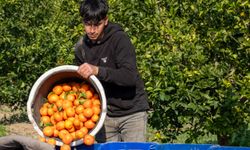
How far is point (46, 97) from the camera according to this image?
4.00m

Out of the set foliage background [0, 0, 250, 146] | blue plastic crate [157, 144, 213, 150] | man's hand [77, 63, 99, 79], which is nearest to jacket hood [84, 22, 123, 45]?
man's hand [77, 63, 99, 79]

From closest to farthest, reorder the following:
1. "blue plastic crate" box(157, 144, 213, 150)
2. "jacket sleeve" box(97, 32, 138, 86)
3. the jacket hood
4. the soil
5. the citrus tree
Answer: "blue plastic crate" box(157, 144, 213, 150), "jacket sleeve" box(97, 32, 138, 86), the jacket hood, the citrus tree, the soil

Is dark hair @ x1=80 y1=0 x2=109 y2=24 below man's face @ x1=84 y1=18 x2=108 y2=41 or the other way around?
the other way around

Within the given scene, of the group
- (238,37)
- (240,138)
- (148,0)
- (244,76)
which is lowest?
(240,138)

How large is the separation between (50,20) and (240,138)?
501 cm

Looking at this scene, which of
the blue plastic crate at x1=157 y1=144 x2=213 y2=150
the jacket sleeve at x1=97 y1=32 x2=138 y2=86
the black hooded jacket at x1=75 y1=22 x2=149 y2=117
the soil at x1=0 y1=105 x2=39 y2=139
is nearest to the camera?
the blue plastic crate at x1=157 y1=144 x2=213 y2=150

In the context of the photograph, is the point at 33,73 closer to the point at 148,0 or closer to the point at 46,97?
the point at 148,0

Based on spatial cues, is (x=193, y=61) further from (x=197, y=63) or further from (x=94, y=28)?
(x=94, y=28)

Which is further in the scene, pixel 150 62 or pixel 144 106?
pixel 150 62

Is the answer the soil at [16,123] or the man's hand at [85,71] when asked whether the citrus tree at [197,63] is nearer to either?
the man's hand at [85,71]

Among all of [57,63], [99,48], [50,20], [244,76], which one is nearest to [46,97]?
[99,48]

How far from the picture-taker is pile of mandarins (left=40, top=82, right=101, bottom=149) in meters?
3.68

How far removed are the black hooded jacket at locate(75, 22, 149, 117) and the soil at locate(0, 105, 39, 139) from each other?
6.31 meters

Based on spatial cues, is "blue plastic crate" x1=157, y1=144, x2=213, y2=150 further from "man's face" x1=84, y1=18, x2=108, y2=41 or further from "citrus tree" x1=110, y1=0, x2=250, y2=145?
"citrus tree" x1=110, y1=0, x2=250, y2=145
